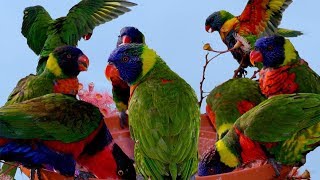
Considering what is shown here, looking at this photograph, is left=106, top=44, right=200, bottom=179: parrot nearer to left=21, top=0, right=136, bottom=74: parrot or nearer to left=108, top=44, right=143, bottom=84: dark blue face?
left=108, top=44, right=143, bottom=84: dark blue face

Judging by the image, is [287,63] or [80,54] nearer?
[80,54]

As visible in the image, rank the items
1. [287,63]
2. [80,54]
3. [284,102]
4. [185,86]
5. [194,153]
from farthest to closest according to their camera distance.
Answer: [287,63], [80,54], [284,102], [185,86], [194,153]

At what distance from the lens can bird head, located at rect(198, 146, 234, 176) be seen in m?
2.25

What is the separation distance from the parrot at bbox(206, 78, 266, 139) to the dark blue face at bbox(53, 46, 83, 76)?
1.74 ft

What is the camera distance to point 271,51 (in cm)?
252

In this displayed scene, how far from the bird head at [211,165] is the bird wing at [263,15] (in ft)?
5.45

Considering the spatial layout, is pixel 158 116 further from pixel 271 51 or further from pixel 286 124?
pixel 271 51

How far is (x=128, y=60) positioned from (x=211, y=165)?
0.50 meters

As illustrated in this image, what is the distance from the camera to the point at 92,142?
2092 mm

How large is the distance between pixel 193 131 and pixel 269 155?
0.42 metres

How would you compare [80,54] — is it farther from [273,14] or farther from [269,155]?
[273,14]

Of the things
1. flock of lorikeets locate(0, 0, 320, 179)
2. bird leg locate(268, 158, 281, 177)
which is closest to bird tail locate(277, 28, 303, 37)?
flock of lorikeets locate(0, 0, 320, 179)

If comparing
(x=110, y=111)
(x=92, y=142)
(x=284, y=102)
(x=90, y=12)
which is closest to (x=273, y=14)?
(x=90, y=12)

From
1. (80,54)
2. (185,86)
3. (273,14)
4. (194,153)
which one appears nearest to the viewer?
(194,153)
